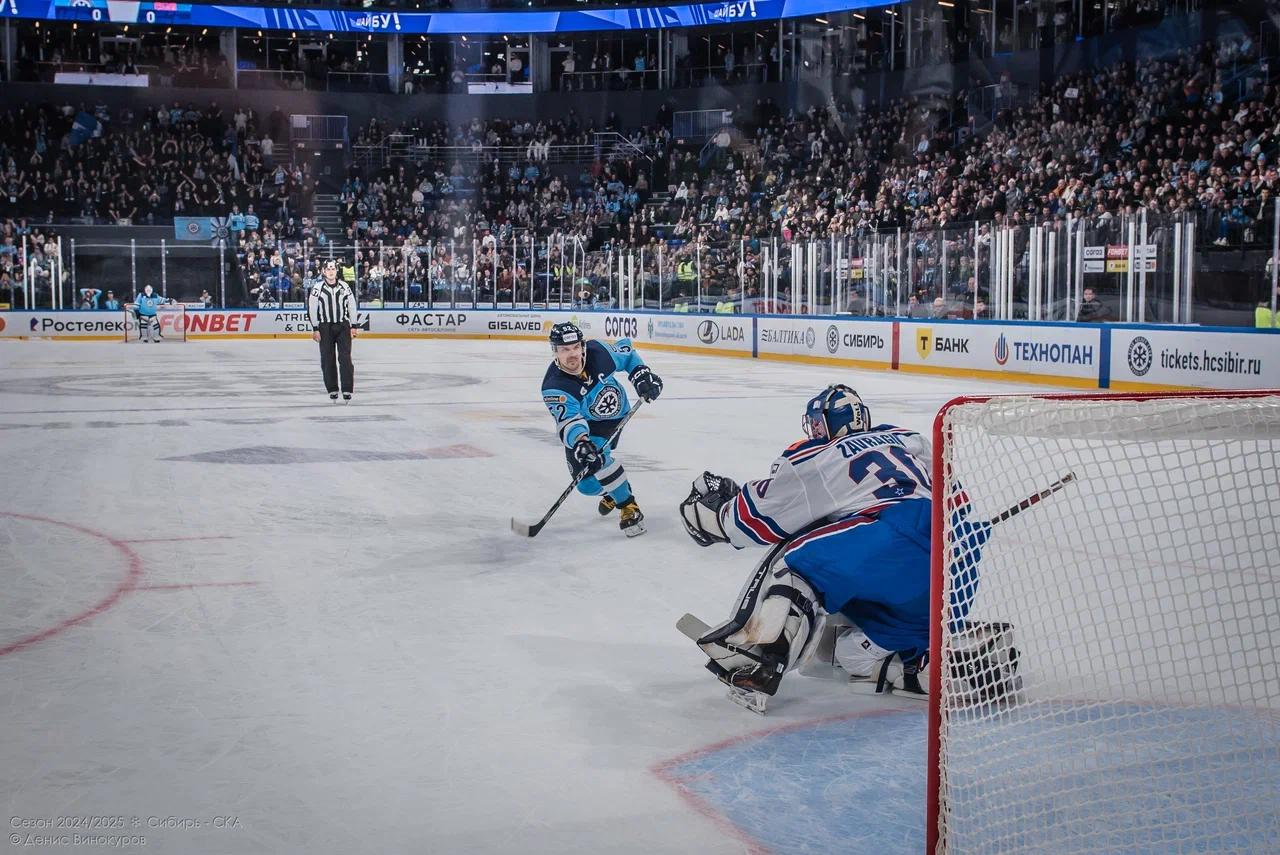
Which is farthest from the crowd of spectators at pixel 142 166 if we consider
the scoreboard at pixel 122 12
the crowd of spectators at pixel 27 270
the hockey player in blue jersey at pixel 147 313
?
the hockey player in blue jersey at pixel 147 313

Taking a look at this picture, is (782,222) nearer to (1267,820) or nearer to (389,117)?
(389,117)

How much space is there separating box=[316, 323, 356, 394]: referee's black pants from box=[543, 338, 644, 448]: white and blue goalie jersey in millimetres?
6758

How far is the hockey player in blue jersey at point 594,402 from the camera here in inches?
233

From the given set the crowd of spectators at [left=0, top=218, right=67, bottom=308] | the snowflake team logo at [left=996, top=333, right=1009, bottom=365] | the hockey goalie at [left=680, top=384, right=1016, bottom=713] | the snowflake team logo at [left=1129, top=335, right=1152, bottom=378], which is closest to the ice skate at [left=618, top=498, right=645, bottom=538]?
the hockey goalie at [left=680, top=384, right=1016, bottom=713]

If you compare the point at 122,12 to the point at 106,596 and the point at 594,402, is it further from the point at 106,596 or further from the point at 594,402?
the point at 106,596

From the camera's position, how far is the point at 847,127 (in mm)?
30766

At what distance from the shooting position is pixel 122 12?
3481 centimetres

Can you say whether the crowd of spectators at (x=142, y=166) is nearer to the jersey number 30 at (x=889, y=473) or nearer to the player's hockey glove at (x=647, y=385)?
the player's hockey glove at (x=647, y=385)

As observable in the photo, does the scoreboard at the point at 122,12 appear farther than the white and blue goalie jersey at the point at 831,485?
Yes

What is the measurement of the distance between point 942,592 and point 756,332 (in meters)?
19.0

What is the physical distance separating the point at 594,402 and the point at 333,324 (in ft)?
23.1

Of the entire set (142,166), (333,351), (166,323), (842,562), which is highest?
(142,166)

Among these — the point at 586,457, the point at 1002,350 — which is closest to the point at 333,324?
the point at 586,457

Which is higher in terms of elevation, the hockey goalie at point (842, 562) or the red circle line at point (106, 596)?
the hockey goalie at point (842, 562)
